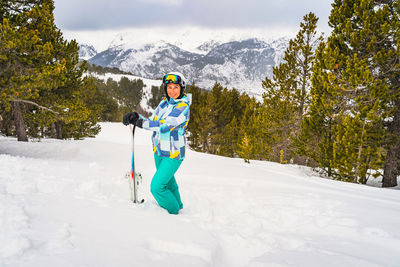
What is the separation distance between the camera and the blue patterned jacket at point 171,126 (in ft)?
9.62

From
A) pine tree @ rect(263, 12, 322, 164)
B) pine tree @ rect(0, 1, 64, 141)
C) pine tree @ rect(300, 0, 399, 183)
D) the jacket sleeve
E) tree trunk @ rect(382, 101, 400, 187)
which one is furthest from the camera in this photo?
pine tree @ rect(263, 12, 322, 164)

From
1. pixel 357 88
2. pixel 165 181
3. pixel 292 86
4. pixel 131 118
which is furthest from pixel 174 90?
pixel 292 86

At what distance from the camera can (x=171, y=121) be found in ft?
9.53

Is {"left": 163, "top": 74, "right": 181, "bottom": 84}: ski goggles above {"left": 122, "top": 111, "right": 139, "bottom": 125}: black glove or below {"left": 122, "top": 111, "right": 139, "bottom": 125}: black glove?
above

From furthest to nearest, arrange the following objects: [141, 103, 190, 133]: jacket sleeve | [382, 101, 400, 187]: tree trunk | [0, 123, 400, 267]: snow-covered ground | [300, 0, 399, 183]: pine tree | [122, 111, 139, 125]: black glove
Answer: [382, 101, 400, 187]: tree trunk, [300, 0, 399, 183]: pine tree, [122, 111, 139, 125]: black glove, [141, 103, 190, 133]: jacket sleeve, [0, 123, 400, 267]: snow-covered ground

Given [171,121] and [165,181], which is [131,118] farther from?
[165,181]

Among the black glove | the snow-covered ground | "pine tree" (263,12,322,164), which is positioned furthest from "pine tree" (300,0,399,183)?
the black glove

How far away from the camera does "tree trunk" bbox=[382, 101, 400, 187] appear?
8.07 meters

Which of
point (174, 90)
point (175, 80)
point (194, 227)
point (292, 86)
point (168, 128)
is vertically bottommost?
point (194, 227)

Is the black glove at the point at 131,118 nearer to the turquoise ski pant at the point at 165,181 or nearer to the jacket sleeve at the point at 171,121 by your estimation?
the jacket sleeve at the point at 171,121

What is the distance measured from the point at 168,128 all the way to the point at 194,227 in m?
1.28

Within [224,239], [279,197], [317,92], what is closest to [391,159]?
[317,92]

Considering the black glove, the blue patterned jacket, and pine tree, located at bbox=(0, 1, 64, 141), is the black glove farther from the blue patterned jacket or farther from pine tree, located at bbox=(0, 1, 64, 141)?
pine tree, located at bbox=(0, 1, 64, 141)

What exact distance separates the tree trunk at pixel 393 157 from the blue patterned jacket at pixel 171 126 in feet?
28.6
